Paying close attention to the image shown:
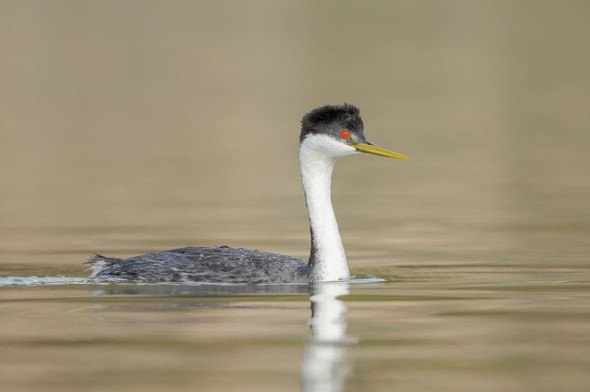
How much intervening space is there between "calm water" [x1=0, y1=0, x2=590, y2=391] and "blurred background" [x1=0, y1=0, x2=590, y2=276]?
0.09m

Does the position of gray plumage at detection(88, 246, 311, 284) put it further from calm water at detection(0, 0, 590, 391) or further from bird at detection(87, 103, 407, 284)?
calm water at detection(0, 0, 590, 391)

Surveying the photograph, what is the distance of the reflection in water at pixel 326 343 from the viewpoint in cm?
1170

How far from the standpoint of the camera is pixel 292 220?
2236cm

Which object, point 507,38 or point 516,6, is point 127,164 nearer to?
point 507,38

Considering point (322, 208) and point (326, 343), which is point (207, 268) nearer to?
point (322, 208)

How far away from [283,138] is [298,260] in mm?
17710

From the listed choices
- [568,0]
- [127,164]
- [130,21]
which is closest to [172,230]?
[127,164]

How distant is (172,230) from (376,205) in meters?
3.60

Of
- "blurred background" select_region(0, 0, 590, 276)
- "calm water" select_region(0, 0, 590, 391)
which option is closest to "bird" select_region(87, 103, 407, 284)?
"calm water" select_region(0, 0, 590, 391)

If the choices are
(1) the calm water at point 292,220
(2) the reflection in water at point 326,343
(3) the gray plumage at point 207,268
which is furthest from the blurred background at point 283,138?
(2) the reflection in water at point 326,343

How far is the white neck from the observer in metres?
16.8

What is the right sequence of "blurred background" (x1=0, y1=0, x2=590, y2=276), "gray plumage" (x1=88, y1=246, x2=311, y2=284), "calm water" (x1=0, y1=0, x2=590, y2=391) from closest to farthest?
"calm water" (x1=0, y1=0, x2=590, y2=391), "gray plumage" (x1=88, y1=246, x2=311, y2=284), "blurred background" (x1=0, y1=0, x2=590, y2=276)

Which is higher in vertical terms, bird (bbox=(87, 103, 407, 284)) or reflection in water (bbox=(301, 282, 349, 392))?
bird (bbox=(87, 103, 407, 284))

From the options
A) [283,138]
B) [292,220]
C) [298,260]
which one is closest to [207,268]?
[298,260]
